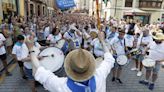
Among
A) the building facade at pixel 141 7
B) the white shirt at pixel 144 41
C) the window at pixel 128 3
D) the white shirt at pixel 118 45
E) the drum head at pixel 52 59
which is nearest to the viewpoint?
the drum head at pixel 52 59

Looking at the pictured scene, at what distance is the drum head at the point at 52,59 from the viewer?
16.8ft

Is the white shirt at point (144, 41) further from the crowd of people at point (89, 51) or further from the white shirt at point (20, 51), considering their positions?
the white shirt at point (20, 51)

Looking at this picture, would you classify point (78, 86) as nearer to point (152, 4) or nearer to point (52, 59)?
point (52, 59)

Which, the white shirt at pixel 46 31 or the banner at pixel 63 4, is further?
the banner at pixel 63 4

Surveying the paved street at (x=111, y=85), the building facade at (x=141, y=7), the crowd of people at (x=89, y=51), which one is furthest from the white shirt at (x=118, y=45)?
the building facade at (x=141, y=7)

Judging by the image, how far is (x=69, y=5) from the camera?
566 inches

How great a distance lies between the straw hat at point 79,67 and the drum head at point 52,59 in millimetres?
3083

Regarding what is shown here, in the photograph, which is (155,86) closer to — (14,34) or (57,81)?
(57,81)

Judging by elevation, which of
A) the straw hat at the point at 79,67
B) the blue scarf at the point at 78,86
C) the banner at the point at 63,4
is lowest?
the blue scarf at the point at 78,86

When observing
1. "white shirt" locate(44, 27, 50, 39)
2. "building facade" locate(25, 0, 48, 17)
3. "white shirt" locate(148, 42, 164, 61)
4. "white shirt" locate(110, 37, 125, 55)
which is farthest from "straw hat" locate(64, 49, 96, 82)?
"building facade" locate(25, 0, 48, 17)

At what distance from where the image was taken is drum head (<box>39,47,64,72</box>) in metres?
5.12

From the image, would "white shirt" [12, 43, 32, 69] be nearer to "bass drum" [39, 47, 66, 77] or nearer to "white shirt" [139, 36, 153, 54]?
"bass drum" [39, 47, 66, 77]

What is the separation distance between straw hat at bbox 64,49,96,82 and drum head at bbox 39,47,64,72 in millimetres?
3083

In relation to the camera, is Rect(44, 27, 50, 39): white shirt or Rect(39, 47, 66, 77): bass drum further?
Rect(44, 27, 50, 39): white shirt
